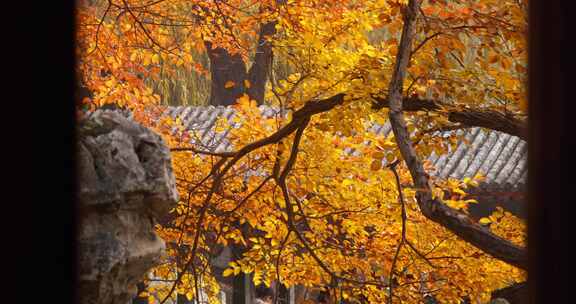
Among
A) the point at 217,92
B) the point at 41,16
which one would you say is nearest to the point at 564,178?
the point at 41,16

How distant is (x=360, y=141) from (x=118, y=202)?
3.40 m

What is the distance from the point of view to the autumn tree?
12.9 feet

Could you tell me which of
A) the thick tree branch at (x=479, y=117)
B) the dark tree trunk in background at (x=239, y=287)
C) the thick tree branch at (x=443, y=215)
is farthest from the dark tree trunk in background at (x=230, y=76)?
the thick tree branch at (x=443, y=215)

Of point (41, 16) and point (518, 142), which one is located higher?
point (518, 142)

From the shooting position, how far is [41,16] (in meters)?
1.24

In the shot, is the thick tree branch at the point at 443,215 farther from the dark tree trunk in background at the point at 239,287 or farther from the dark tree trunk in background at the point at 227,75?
the dark tree trunk in background at the point at 227,75

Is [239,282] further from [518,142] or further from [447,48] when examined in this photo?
[447,48]

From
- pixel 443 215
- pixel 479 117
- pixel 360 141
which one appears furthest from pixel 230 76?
pixel 443 215

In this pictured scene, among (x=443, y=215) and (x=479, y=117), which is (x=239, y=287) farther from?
(x=443, y=215)

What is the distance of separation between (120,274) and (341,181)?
3.22 m

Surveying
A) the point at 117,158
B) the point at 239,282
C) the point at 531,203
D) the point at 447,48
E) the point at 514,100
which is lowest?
the point at 239,282

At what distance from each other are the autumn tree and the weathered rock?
1.03 meters

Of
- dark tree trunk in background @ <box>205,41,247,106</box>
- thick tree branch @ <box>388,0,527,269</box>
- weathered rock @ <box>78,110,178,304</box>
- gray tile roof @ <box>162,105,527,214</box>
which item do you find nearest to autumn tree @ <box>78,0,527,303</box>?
thick tree branch @ <box>388,0,527,269</box>

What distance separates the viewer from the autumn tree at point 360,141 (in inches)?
154
